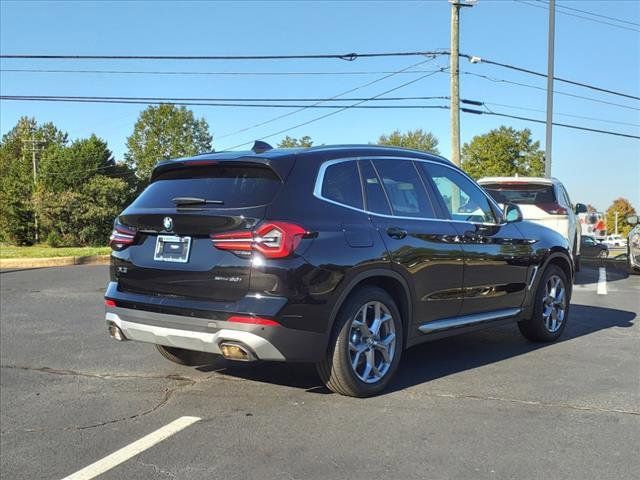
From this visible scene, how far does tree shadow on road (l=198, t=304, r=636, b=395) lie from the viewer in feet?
16.8

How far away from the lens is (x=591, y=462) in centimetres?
347

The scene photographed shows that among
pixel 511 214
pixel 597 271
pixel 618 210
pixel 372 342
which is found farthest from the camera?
pixel 618 210

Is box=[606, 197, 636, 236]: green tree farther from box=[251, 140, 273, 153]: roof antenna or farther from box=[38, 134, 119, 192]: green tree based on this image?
box=[251, 140, 273, 153]: roof antenna

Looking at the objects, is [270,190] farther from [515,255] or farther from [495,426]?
[515,255]

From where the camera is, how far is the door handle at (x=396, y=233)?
15.2ft

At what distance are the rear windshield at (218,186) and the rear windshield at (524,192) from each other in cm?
711

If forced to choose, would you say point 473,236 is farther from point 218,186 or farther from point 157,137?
point 157,137

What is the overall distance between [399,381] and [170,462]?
208cm

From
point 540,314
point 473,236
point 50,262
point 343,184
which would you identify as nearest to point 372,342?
point 343,184

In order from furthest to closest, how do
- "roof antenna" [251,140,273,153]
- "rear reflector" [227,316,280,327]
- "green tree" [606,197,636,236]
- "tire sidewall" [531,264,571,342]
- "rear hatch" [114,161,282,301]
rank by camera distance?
"green tree" [606,197,636,236]
"tire sidewall" [531,264,571,342]
"roof antenna" [251,140,273,153]
"rear hatch" [114,161,282,301]
"rear reflector" [227,316,280,327]

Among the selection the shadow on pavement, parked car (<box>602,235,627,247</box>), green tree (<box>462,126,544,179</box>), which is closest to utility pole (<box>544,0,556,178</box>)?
the shadow on pavement

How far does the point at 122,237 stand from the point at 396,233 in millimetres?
2023

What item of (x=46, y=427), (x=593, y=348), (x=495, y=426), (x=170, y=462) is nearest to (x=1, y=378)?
(x=46, y=427)

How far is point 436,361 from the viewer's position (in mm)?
5680
